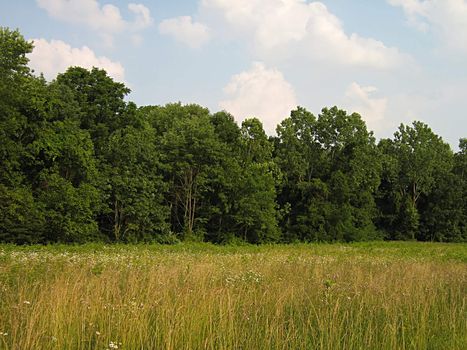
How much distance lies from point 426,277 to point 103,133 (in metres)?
31.8

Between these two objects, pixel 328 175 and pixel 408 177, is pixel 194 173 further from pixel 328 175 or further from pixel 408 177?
pixel 408 177

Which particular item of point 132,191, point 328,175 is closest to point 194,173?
point 132,191

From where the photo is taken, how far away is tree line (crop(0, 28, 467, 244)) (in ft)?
98.0

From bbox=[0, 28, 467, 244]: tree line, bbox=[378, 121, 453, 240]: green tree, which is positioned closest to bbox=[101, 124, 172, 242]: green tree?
bbox=[0, 28, 467, 244]: tree line

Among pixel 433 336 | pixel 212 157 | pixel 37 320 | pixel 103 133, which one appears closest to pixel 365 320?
pixel 433 336

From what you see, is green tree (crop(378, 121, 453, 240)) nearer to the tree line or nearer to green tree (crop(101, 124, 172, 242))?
the tree line

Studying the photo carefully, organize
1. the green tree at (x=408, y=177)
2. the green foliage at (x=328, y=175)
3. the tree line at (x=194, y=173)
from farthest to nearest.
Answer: the green tree at (x=408, y=177) < the green foliage at (x=328, y=175) < the tree line at (x=194, y=173)

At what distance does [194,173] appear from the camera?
43.1 metres

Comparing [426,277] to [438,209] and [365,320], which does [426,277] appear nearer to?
[365,320]

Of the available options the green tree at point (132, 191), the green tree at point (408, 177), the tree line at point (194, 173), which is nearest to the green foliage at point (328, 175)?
the tree line at point (194, 173)

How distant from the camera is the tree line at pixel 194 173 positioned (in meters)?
29.9

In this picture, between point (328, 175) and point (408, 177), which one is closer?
point (328, 175)

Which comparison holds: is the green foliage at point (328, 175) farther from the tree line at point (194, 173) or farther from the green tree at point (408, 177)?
the green tree at point (408, 177)

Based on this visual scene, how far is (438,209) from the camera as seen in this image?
201 ft
